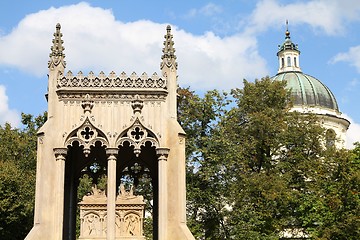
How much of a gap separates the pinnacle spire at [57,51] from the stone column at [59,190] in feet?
9.01

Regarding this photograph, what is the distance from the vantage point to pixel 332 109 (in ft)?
186

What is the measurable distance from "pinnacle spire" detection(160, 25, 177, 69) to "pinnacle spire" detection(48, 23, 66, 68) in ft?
10.2

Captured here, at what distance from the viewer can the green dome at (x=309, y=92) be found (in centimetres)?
5625

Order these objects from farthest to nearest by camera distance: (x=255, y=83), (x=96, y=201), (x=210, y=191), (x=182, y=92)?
(x=255, y=83), (x=182, y=92), (x=210, y=191), (x=96, y=201)

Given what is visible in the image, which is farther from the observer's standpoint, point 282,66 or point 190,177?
point 282,66

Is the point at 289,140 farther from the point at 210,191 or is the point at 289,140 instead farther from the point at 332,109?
the point at 332,109

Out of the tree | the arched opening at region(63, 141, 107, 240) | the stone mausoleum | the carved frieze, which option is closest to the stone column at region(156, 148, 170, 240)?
the stone mausoleum

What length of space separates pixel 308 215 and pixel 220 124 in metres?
A: 7.71

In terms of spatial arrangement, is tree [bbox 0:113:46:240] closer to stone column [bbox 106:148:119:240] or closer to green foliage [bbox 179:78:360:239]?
green foliage [bbox 179:78:360:239]

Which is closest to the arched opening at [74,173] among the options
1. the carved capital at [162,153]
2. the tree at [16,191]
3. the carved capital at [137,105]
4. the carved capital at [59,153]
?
the carved capital at [59,153]

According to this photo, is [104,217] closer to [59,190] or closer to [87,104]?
[59,190]

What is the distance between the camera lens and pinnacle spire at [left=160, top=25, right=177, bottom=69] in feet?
61.3

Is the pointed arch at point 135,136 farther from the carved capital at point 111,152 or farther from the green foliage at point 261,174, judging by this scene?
the green foliage at point 261,174

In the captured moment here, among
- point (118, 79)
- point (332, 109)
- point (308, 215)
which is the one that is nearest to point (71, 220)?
point (118, 79)
